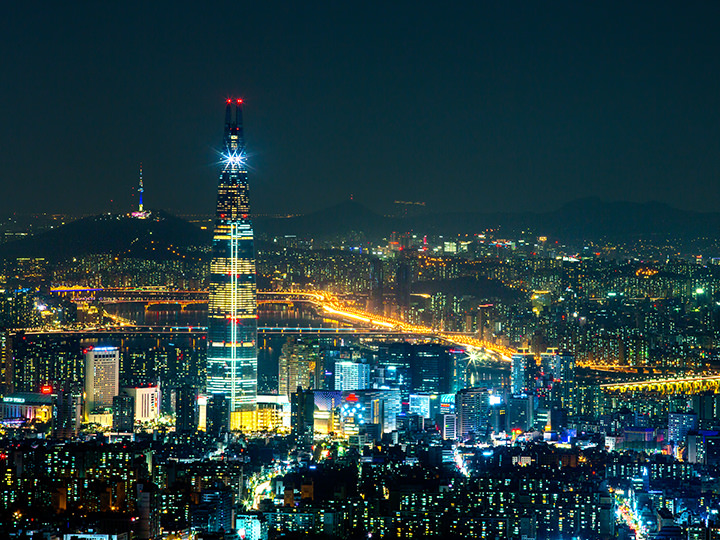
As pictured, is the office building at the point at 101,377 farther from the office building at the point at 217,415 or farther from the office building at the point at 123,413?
the office building at the point at 217,415

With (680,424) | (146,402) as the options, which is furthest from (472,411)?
(146,402)

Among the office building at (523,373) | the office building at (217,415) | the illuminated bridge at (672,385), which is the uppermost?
the office building at (523,373)

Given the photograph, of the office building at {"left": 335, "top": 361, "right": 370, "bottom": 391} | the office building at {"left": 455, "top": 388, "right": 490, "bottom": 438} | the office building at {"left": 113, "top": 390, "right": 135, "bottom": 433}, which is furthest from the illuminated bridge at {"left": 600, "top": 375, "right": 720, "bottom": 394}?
the office building at {"left": 113, "top": 390, "right": 135, "bottom": 433}

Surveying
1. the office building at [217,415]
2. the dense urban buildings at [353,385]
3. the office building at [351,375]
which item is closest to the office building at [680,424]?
the dense urban buildings at [353,385]

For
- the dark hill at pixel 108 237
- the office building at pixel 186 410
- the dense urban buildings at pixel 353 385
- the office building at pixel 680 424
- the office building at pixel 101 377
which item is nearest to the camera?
the dense urban buildings at pixel 353 385

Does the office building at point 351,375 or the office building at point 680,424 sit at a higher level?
the office building at point 351,375

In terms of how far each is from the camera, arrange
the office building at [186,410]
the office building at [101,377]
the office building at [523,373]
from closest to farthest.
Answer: the office building at [186,410] → the office building at [101,377] → the office building at [523,373]

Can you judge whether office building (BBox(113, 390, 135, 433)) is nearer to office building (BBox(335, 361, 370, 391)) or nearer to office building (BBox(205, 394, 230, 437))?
office building (BBox(205, 394, 230, 437))

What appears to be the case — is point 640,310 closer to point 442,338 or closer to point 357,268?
point 442,338

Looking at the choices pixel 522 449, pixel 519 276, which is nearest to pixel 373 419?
pixel 522 449
